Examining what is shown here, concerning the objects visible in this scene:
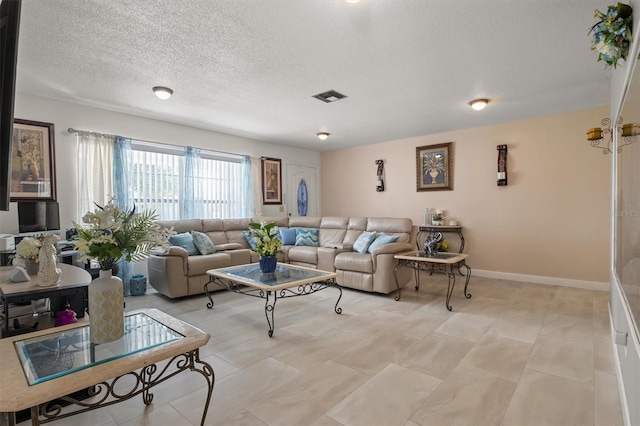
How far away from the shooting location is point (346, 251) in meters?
4.85

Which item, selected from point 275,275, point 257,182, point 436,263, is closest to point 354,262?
point 436,263

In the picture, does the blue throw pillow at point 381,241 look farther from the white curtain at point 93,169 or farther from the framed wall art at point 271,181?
the white curtain at point 93,169

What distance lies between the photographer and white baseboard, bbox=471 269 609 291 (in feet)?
14.2

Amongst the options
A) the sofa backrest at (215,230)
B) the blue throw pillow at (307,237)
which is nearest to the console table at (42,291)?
the sofa backrest at (215,230)

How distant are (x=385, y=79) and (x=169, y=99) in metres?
2.65

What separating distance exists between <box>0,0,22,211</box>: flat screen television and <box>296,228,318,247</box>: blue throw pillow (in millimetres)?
4170

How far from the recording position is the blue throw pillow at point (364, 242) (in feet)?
15.3

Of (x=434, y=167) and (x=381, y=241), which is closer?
(x=381, y=241)

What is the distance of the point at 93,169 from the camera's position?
4145mm

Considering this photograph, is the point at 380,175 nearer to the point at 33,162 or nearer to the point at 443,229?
the point at 443,229

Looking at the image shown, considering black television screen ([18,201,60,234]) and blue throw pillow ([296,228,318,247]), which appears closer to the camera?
black television screen ([18,201,60,234])

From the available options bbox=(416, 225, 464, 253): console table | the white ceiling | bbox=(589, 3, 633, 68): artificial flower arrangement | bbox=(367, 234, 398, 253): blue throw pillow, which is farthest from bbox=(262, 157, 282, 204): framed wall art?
bbox=(589, 3, 633, 68): artificial flower arrangement

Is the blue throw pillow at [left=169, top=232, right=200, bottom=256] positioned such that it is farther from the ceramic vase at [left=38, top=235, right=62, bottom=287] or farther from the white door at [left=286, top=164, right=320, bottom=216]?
the white door at [left=286, top=164, right=320, bottom=216]

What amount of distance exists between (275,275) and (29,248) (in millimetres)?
2022
